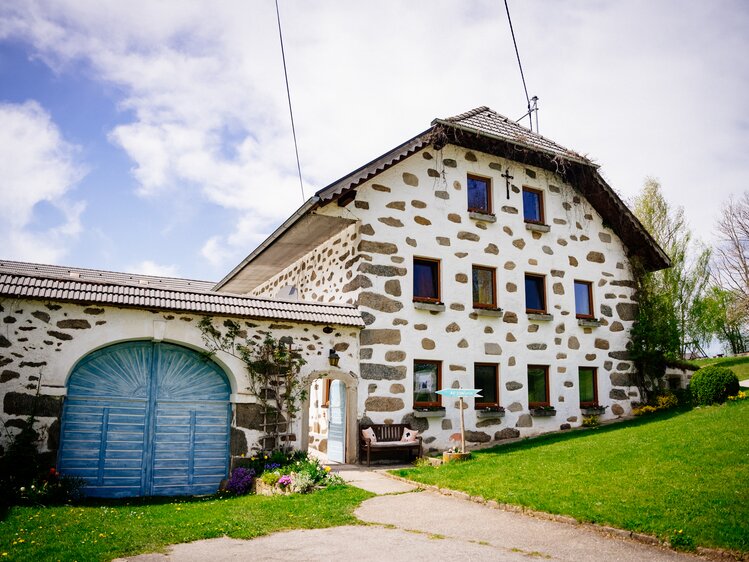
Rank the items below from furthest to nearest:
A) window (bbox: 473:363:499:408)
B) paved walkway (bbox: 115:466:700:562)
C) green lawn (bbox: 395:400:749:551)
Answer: window (bbox: 473:363:499:408)
green lawn (bbox: 395:400:749:551)
paved walkway (bbox: 115:466:700:562)

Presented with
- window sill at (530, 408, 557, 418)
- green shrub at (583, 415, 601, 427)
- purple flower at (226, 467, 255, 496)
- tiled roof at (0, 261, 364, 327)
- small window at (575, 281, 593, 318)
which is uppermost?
small window at (575, 281, 593, 318)

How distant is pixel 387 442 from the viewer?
38.3 ft

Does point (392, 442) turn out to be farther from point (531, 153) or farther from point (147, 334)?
point (531, 153)

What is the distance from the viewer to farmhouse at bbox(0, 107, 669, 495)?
375 inches

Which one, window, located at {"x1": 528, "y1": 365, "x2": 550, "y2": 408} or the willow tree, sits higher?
the willow tree

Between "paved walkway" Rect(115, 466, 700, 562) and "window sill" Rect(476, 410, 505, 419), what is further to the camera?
"window sill" Rect(476, 410, 505, 419)

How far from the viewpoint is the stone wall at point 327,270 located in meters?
13.1

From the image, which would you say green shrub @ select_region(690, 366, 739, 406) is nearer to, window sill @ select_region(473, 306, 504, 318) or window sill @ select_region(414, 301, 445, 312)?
window sill @ select_region(473, 306, 504, 318)

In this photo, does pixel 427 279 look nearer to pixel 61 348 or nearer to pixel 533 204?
pixel 533 204

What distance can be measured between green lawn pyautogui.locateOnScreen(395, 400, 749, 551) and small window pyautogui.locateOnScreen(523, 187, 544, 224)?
6.03m

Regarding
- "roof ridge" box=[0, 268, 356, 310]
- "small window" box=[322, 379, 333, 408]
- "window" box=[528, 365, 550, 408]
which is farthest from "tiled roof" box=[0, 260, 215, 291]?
"window" box=[528, 365, 550, 408]

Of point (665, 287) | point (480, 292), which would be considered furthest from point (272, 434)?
point (665, 287)

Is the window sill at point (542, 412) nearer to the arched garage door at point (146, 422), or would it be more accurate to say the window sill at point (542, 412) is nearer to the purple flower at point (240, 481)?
the purple flower at point (240, 481)

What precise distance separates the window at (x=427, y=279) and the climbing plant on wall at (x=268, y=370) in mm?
3731
